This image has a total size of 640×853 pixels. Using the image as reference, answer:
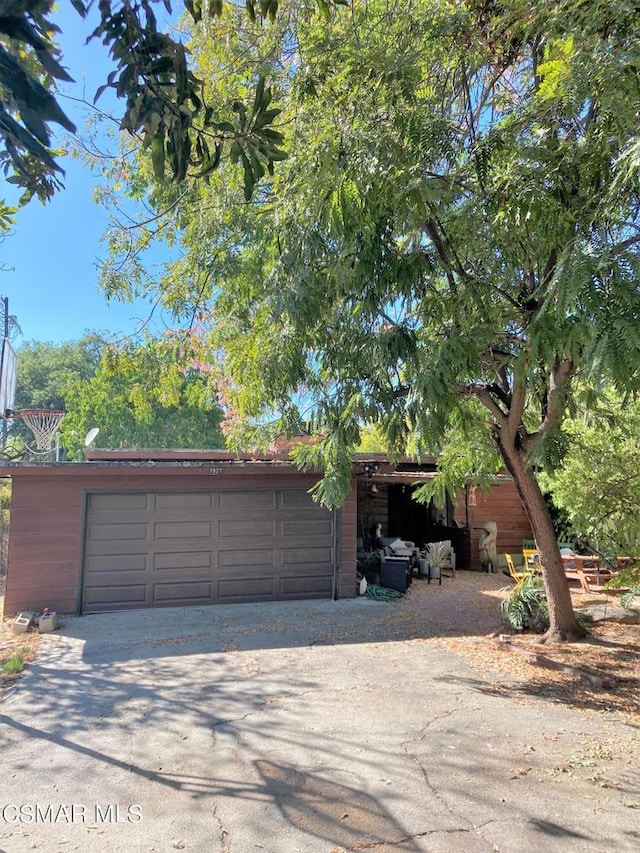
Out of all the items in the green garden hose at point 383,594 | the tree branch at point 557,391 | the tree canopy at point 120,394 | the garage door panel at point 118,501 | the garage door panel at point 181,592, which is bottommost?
the green garden hose at point 383,594

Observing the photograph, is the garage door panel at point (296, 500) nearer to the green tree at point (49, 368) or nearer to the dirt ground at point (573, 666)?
the dirt ground at point (573, 666)

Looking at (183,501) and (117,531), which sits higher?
(183,501)

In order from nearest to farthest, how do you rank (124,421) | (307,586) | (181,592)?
(181,592) → (307,586) → (124,421)

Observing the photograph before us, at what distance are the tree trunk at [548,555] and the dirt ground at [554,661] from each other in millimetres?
210

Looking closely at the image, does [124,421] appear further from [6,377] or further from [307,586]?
[6,377]

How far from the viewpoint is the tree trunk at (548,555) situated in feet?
21.8

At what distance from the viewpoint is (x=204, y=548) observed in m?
9.11

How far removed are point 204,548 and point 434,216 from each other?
6.73 metres

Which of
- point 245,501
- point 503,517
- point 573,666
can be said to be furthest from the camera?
point 503,517

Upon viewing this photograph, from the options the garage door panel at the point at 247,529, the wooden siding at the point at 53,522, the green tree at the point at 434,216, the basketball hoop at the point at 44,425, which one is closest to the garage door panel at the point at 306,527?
the garage door panel at the point at 247,529

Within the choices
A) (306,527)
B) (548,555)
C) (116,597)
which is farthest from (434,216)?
(116,597)

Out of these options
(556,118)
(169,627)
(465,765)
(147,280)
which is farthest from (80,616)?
(556,118)

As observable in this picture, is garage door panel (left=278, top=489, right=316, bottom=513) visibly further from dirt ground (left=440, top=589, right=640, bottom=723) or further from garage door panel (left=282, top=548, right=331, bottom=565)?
dirt ground (left=440, top=589, right=640, bottom=723)

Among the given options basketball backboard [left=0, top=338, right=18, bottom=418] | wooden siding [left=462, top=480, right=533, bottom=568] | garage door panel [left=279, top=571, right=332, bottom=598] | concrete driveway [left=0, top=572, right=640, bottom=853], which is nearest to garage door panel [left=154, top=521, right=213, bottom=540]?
garage door panel [left=279, top=571, right=332, bottom=598]
